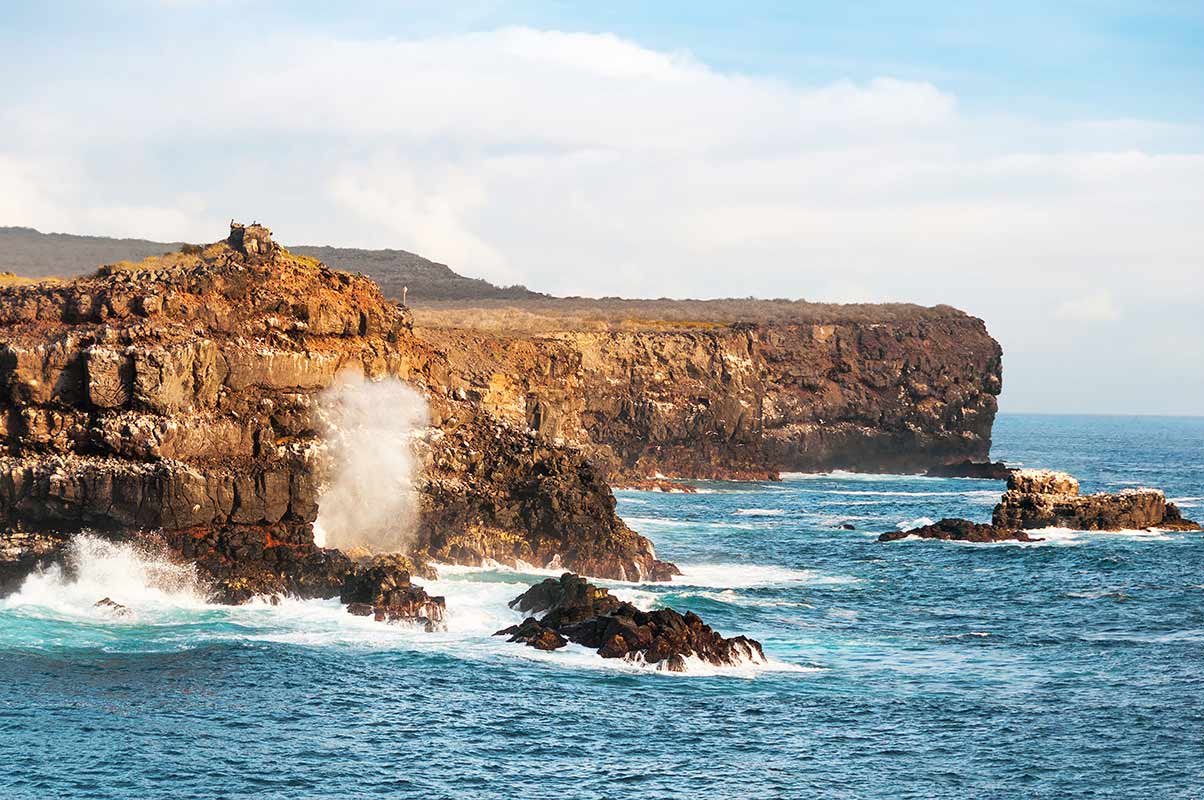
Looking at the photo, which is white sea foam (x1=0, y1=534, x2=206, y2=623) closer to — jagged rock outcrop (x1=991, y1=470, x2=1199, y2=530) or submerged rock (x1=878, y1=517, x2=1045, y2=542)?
submerged rock (x1=878, y1=517, x2=1045, y2=542)

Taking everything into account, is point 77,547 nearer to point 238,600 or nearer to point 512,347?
point 238,600

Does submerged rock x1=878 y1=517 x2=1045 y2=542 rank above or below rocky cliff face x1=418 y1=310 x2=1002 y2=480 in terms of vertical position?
below

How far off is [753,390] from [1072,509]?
2325 inches

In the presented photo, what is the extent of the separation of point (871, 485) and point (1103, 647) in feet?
262

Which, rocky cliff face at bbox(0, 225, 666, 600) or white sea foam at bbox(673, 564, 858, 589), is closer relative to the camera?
rocky cliff face at bbox(0, 225, 666, 600)

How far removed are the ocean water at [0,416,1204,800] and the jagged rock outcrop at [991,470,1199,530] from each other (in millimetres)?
19411

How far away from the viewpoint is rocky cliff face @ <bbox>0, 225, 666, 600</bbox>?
50938 mm

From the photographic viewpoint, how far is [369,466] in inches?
2361

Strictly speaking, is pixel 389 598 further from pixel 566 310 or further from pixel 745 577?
pixel 566 310

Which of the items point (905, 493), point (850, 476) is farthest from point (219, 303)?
point (850, 476)

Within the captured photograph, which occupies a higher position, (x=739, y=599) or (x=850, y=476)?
(x=850, y=476)

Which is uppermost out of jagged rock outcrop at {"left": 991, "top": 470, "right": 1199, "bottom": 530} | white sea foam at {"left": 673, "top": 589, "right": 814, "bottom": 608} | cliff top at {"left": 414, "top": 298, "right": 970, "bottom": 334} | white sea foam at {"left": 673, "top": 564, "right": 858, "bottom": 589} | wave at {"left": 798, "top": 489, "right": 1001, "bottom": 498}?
cliff top at {"left": 414, "top": 298, "right": 970, "bottom": 334}

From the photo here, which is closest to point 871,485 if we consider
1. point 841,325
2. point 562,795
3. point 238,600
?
point 841,325

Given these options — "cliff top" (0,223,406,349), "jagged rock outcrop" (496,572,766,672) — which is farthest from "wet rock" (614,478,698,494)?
"jagged rock outcrop" (496,572,766,672)
